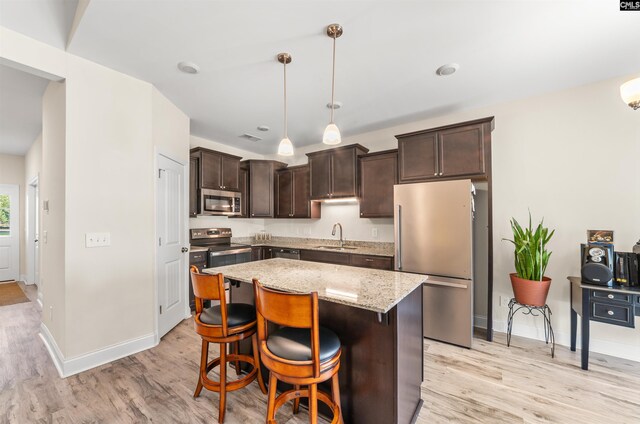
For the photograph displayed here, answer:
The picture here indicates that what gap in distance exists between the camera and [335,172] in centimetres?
428

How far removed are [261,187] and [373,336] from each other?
3910 mm

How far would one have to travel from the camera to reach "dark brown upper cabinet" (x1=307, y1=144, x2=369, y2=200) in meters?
4.08

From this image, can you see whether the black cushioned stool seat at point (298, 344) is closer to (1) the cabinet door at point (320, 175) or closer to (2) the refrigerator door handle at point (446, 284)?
(2) the refrigerator door handle at point (446, 284)

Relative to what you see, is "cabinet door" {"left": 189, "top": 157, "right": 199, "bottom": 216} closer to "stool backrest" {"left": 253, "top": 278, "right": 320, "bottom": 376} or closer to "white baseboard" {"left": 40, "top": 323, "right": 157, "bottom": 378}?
"white baseboard" {"left": 40, "top": 323, "right": 157, "bottom": 378}

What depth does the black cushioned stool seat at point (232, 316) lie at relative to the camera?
1799 mm

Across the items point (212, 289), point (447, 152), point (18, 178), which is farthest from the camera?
point (18, 178)

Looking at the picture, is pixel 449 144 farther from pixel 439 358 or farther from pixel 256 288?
pixel 256 288

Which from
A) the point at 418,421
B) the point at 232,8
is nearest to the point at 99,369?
the point at 418,421

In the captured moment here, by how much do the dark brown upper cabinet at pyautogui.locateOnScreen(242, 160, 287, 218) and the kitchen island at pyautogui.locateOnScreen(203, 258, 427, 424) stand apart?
3114 mm

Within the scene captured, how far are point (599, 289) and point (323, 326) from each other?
248 cm

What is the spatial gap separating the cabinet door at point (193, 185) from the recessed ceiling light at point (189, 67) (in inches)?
69.5

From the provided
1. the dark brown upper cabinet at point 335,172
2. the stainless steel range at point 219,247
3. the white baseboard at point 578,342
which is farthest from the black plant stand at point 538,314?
the stainless steel range at point 219,247

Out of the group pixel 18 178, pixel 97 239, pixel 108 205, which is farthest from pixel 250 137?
pixel 18 178

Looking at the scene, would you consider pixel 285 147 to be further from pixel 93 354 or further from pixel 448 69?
pixel 93 354
